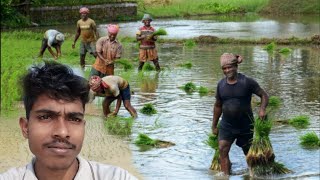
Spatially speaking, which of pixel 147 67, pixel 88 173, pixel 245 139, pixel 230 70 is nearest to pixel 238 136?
pixel 245 139

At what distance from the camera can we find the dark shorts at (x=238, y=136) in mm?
8211

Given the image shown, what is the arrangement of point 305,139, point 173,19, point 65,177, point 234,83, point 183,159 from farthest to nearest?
point 173,19 → point 305,139 → point 183,159 → point 234,83 → point 65,177

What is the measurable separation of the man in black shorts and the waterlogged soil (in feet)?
1.54

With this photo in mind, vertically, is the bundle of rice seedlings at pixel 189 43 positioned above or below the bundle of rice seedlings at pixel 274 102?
below

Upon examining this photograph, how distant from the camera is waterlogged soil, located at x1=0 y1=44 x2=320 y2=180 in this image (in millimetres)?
8844

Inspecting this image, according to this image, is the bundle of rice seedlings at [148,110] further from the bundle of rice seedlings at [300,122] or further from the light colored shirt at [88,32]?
the light colored shirt at [88,32]

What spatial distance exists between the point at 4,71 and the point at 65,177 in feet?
32.9

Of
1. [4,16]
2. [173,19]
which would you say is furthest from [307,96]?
[173,19]

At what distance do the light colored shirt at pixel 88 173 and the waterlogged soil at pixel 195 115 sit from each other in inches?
225

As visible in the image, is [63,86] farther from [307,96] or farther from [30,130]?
[307,96]

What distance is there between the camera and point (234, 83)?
8141mm

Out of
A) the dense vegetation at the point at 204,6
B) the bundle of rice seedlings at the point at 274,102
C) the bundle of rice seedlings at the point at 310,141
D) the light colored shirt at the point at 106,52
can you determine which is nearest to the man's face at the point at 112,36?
the light colored shirt at the point at 106,52

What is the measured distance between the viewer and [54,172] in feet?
8.34

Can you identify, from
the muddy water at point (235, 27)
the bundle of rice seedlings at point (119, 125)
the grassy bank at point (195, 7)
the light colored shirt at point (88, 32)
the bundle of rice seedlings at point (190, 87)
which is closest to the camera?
the bundle of rice seedlings at point (119, 125)
